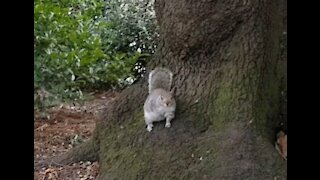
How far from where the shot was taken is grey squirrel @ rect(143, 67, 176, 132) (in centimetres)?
421

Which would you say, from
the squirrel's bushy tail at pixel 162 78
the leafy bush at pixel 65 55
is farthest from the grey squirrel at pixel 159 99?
the leafy bush at pixel 65 55

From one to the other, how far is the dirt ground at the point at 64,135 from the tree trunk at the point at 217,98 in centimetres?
36

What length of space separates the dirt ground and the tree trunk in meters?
0.36

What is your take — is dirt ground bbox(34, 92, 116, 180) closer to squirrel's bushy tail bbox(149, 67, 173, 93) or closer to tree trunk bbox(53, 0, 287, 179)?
tree trunk bbox(53, 0, 287, 179)

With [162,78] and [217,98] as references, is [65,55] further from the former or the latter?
[217,98]

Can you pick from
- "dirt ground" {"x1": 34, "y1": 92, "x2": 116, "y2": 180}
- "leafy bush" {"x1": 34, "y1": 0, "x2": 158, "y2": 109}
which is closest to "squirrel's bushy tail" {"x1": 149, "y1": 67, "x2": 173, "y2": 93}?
"leafy bush" {"x1": 34, "y1": 0, "x2": 158, "y2": 109}

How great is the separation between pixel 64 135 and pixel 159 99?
197 cm

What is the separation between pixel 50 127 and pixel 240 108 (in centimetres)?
262

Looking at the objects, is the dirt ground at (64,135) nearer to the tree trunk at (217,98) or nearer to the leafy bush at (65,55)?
the tree trunk at (217,98)

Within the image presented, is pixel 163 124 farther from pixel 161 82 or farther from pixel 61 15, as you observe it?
A: pixel 61 15

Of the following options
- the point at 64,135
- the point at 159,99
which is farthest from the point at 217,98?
the point at 64,135

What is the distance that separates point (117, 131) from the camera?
4598mm

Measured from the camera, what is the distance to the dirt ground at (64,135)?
470 centimetres
